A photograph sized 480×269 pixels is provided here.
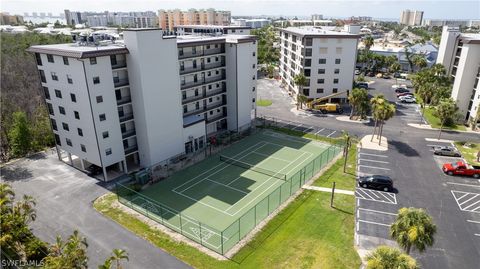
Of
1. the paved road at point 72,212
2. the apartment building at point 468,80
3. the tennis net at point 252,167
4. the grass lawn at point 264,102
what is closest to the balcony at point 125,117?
the paved road at point 72,212

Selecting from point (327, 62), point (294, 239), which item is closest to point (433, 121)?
point (327, 62)

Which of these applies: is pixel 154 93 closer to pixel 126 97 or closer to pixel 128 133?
pixel 126 97

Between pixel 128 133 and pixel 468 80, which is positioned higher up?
pixel 468 80

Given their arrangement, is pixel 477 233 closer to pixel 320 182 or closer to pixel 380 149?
pixel 320 182

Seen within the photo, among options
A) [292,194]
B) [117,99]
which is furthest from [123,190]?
[292,194]

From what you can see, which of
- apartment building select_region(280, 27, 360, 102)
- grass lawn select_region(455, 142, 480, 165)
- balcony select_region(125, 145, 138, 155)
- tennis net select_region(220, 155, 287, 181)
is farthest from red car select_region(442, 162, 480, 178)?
balcony select_region(125, 145, 138, 155)

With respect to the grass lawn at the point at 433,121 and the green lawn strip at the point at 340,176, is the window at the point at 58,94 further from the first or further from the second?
the grass lawn at the point at 433,121
